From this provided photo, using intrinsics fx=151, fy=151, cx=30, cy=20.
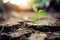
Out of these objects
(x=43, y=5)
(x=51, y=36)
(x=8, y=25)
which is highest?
(x=43, y=5)

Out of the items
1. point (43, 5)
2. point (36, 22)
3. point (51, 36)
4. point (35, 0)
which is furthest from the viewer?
point (43, 5)

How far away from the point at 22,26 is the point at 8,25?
0.16m

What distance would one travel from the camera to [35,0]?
247 cm

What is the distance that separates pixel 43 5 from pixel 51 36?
1.23 metres

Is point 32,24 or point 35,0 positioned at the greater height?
point 35,0

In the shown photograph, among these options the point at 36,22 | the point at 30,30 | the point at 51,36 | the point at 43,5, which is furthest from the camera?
the point at 43,5

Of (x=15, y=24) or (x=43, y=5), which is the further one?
(x=43, y=5)

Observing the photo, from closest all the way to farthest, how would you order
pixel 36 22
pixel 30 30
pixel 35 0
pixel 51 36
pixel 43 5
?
pixel 51 36 → pixel 30 30 → pixel 36 22 → pixel 35 0 → pixel 43 5

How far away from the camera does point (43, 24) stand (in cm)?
167

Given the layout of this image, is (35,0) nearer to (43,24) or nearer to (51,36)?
(43,24)

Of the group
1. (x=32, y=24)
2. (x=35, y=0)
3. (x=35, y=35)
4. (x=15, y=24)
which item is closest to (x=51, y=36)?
(x=35, y=35)

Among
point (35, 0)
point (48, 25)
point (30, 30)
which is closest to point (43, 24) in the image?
point (48, 25)

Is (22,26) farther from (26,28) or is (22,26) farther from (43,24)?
(43,24)

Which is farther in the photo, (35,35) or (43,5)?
(43,5)
